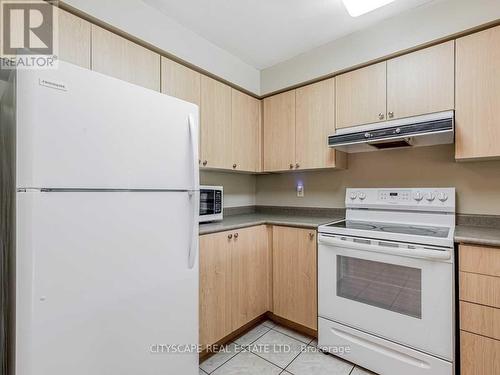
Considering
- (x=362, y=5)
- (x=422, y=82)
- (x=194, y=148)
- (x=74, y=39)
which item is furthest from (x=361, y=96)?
(x=74, y=39)

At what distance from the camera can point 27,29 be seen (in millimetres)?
1198

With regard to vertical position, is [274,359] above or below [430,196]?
below

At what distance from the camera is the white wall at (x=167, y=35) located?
1475 mm

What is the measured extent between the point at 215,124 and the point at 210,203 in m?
0.67

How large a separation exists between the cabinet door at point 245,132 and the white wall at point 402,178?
45cm

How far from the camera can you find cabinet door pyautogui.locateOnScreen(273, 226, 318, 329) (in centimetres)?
197

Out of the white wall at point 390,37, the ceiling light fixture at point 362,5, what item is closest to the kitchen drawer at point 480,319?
the white wall at point 390,37

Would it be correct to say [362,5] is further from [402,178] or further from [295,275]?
[295,275]

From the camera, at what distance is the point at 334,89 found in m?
2.15

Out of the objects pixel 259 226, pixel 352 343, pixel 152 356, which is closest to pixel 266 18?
pixel 259 226

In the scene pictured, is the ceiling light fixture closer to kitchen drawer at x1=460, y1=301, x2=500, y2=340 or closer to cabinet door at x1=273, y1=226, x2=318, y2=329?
cabinet door at x1=273, y1=226, x2=318, y2=329

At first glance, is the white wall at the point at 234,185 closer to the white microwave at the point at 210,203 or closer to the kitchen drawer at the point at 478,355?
the white microwave at the point at 210,203

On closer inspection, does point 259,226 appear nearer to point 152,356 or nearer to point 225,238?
point 225,238

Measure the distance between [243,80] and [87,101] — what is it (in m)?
1.70
